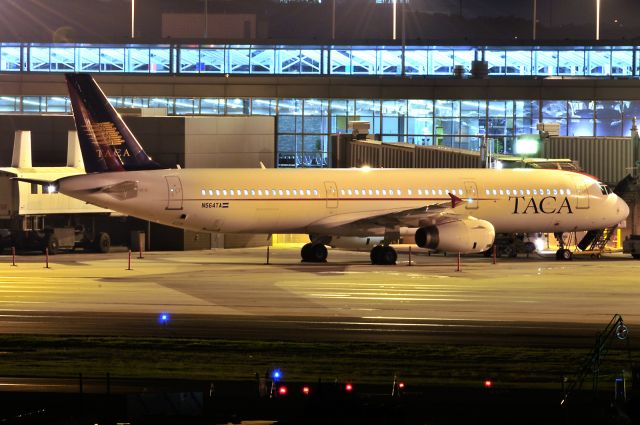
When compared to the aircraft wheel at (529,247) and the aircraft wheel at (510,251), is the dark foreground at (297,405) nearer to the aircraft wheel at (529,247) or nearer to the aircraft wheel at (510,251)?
the aircraft wheel at (510,251)

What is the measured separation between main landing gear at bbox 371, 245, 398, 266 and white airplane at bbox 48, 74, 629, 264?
42 mm

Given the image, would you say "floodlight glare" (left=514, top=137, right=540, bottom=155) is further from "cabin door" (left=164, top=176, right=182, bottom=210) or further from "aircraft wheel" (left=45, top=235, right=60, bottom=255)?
"aircraft wheel" (left=45, top=235, right=60, bottom=255)

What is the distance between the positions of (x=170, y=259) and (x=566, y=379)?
3534 centimetres

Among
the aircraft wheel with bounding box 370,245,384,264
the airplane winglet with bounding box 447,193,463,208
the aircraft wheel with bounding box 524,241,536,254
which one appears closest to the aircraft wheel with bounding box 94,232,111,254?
the aircraft wheel with bounding box 370,245,384,264

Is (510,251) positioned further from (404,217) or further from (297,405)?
(297,405)

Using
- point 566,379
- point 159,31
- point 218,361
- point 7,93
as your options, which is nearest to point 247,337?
point 218,361

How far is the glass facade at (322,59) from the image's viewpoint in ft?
322

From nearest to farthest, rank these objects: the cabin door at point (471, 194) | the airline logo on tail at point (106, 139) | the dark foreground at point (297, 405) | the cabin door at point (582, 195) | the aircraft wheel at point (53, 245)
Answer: the dark foreground at point (297, 405) → the airline logo on tail at point (106, 139) → the cabin door at point (471, 194) → the cabin door at point (582, 195) → the aircraft wheel at point (53, 245)

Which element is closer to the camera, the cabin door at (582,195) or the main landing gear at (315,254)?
the main landing gear at (315,254)

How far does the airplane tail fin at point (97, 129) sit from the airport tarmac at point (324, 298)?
4296 millimetres

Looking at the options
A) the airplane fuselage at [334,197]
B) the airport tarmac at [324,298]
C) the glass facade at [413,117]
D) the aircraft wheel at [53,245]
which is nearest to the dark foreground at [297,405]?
the airport tarmac at [324,298]

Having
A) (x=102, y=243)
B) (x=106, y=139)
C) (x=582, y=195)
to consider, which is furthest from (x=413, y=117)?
(x=106, y=139)

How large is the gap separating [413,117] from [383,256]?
38.5 metres

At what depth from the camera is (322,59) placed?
322 ft
